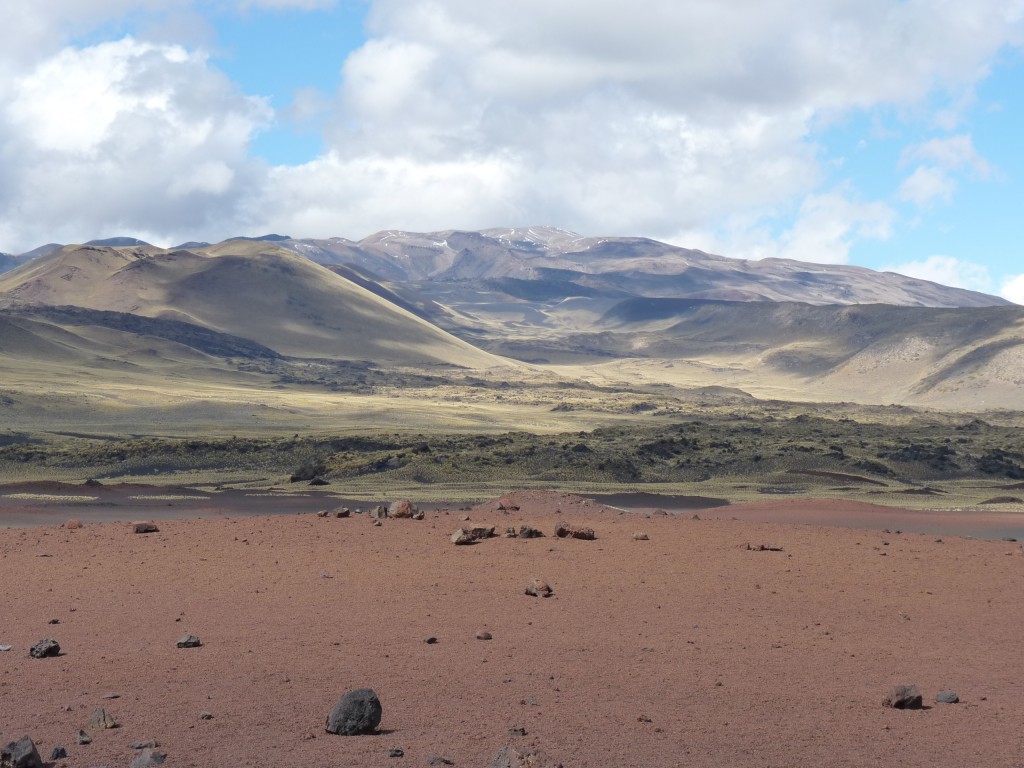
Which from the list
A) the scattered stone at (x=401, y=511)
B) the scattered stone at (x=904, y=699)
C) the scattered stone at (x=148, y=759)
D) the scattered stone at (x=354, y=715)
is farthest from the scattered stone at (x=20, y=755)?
the scattered stone at (x=401, y=511)

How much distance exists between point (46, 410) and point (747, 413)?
6873 centimetres

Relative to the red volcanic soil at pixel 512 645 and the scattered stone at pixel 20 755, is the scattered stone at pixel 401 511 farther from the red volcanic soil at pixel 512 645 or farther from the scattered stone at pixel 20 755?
the scattered stone at pixel 20 755

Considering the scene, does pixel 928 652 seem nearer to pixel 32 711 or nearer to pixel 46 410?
pixel 32 711

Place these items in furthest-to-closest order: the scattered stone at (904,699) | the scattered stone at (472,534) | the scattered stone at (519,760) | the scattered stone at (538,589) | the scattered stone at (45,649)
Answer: the scattered stone at (472,534) < the scattered stone at (538,589) < the scattered stone at (45,649) < the scattered stone at (904,699) < the scattered stone at (519,760)

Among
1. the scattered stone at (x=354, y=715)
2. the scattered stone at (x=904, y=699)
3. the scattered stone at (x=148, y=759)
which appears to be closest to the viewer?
the scattered stone at (x=148, y=759)

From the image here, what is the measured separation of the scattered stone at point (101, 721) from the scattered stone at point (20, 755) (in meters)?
1.46

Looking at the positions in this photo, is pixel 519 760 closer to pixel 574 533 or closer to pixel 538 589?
pixel 538 589

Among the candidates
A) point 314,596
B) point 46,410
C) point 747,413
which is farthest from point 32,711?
point 747,413

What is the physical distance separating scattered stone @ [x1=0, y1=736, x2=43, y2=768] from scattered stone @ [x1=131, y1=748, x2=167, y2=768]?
2.66 feet

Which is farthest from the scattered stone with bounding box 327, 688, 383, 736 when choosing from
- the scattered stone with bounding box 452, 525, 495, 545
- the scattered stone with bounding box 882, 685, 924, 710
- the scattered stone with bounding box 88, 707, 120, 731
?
the scattered stone with bounding box 452, 525, 495, 545

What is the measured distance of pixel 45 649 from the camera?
14.4 m

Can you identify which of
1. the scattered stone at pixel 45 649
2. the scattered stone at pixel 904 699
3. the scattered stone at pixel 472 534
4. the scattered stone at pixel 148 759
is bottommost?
the scattered stone at pixel 148 759

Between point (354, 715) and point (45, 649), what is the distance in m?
4.85

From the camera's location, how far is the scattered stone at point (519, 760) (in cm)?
1042
